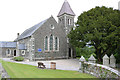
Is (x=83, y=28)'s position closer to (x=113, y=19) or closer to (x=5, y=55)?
(x=113, y=19)

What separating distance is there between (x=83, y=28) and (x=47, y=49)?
11.8 m

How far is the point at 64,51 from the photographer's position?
101ft

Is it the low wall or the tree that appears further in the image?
the tree

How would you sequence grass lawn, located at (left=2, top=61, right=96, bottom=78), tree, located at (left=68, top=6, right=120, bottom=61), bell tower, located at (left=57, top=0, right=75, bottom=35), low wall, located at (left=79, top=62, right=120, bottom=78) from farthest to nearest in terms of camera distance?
bell tower, located at (left=57, top=0, right=75, bottom=35)
tree, located at (left=68, top=6, right=120, bottom=61)
grass lawn, located at (left=2, top=61, right=96, bottom=78)
low wall, located at (left=79, top=62, right=120, bottom=78)

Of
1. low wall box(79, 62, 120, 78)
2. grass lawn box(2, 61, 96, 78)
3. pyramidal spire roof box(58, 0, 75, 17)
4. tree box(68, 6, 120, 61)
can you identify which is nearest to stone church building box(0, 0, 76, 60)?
pyramidal spire roof box(58, 0, 75, 17)

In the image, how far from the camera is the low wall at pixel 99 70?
30.8 ft

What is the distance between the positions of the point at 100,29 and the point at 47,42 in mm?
14095

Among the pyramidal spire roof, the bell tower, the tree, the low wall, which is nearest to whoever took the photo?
the low wall

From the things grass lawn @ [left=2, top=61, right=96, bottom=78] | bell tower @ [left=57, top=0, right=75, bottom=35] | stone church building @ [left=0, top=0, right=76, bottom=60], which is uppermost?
bell tower @ [left=57, top=0, right=75, bottom=35]

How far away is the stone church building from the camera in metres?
26.2

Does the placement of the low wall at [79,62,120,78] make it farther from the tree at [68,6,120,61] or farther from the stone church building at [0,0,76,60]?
the stone church building at [0,0,76,60]

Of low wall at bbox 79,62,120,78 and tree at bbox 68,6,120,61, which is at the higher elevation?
tree at bbox 68,6,120,61

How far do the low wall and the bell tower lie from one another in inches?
799

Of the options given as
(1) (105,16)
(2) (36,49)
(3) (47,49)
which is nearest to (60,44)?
(3) (47,49)
